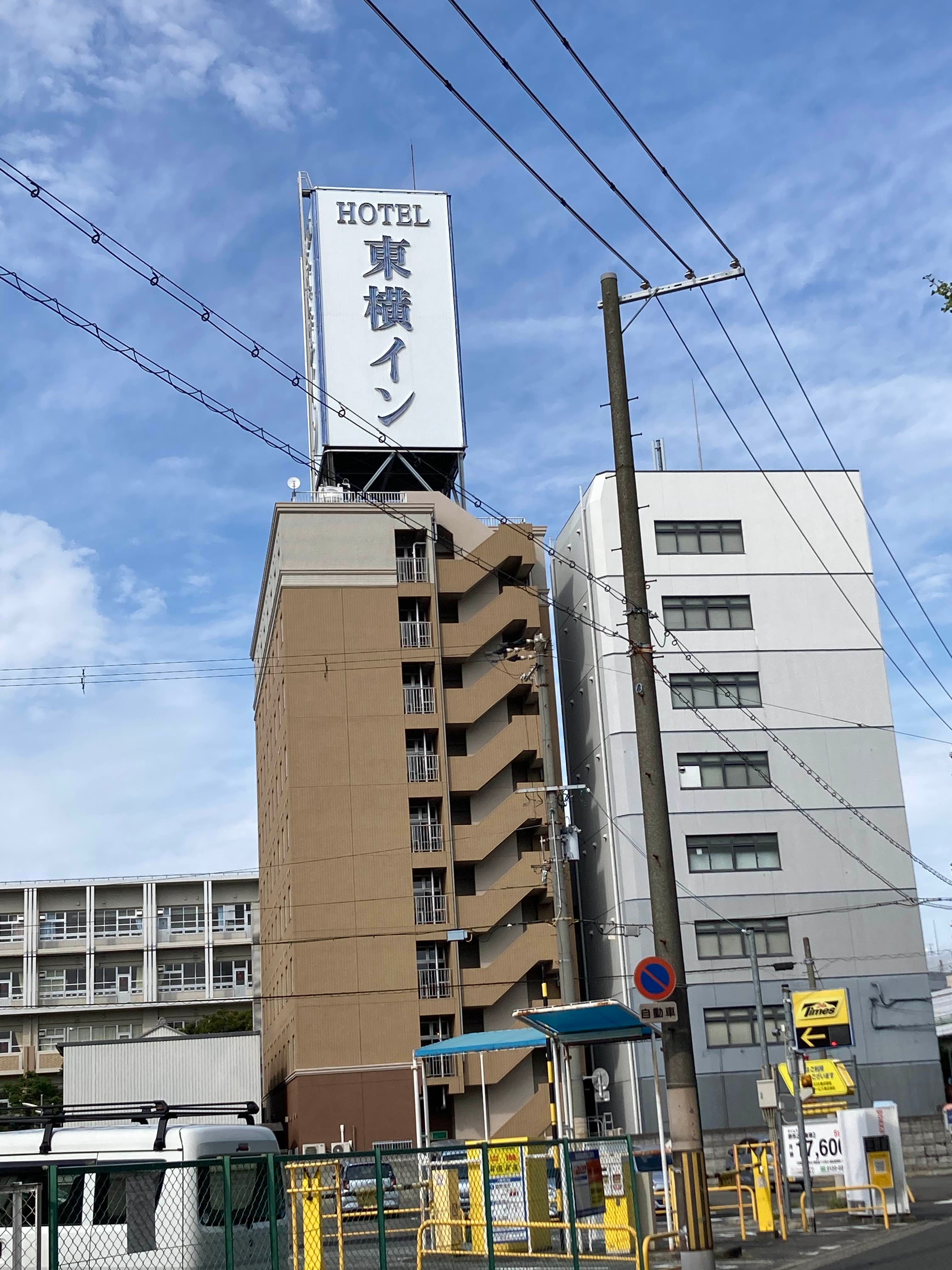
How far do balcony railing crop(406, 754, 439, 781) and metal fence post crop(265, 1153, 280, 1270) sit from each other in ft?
129

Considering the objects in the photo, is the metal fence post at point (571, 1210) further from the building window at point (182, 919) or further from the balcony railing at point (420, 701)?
the building window at point (182, 919)

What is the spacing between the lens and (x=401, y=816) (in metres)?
50.4

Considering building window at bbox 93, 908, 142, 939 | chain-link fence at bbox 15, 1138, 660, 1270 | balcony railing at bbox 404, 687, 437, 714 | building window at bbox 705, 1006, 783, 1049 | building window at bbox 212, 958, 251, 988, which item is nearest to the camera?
chain-link fence at bbox 15, 1138, 660, 1270

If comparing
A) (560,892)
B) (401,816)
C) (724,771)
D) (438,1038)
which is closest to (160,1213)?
(560,892)

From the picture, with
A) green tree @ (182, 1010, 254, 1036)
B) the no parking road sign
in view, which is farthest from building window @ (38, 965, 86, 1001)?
the no parking road sign

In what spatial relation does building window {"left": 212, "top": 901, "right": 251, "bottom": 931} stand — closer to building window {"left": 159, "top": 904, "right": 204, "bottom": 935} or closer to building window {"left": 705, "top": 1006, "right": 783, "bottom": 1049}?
building window {"left": 159, "top": 904, "right": 204, "bottom": 935}

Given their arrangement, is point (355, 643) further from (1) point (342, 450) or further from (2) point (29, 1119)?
A: (2) point (29, 1119)

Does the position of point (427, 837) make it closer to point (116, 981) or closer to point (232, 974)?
point (232, 974)

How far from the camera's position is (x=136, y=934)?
305 feet

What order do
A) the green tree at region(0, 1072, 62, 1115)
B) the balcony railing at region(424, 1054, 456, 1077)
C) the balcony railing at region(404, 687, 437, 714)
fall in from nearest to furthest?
the balcony railing at region(424, 1054, 456, 1077), the balcony railing at region(404, 687, 437, 714), the green tree at region(0, 1072, 62, 1115)

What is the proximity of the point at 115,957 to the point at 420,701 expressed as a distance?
160 ft

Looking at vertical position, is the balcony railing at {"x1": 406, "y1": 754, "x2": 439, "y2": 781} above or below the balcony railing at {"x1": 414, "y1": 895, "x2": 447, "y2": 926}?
above

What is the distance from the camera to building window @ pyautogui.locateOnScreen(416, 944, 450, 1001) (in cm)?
4912

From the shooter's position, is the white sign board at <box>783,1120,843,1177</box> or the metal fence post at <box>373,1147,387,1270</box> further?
the white sign board at <box>783,1120,843,1177</box>
